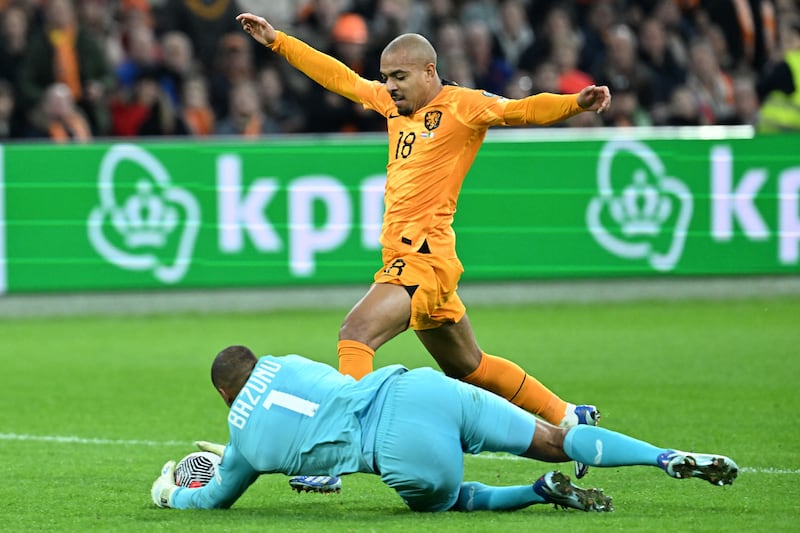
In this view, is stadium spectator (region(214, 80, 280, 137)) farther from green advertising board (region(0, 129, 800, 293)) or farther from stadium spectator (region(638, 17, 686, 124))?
stadium spectator (region(638, 17, 686, 124))

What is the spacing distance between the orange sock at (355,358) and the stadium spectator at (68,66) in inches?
380

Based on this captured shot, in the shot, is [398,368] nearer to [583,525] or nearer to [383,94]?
[583,525]

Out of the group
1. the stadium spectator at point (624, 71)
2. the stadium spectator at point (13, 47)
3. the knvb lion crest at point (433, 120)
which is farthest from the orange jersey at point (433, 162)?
the stadium spectator at point (624, 71)

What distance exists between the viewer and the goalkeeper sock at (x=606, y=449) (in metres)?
6.37

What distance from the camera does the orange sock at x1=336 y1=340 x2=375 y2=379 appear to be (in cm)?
736

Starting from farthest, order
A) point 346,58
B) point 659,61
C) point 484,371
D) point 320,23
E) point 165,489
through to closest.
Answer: point 659,61
point 320,23
point 346,58
point 484,371
point 165,489

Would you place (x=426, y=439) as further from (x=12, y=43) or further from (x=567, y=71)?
(x=567, y=71)

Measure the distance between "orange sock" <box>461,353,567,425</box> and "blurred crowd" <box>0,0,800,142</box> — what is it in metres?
8.85

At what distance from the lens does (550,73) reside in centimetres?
1772

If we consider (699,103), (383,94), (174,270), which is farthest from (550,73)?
(383,94)

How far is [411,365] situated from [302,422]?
20.0ft

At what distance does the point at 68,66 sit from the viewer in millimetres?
16875

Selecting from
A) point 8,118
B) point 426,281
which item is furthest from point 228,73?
point 426,281

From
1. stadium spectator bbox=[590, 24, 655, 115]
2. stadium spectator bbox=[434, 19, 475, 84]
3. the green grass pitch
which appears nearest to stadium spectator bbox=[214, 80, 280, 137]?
stadium spectator bbox=[434, 19, 475, 84]
